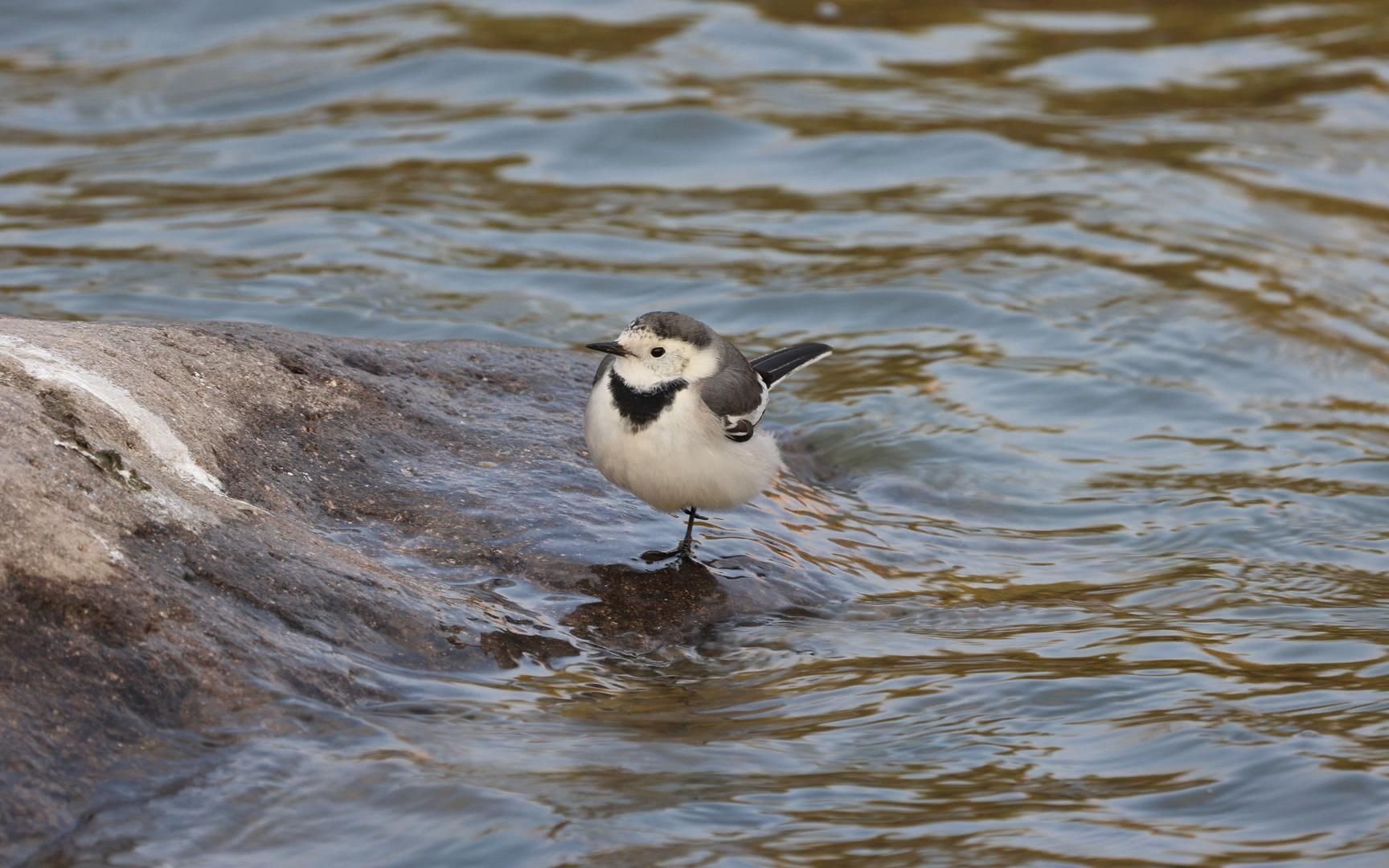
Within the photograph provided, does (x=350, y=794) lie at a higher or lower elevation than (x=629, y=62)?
lower

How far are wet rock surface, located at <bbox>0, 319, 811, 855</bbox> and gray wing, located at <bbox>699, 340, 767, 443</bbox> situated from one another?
556 mm

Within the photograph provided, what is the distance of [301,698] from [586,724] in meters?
0.83

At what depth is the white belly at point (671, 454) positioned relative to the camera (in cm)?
583

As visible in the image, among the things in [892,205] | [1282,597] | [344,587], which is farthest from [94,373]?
[892,205]

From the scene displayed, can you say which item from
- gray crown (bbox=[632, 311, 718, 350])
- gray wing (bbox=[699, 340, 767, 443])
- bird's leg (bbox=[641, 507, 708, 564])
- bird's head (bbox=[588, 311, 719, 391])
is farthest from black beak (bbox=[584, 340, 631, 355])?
bird's leg (bbox=[641, 507, 708, 564])

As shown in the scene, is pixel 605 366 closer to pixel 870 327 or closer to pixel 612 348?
pixel 612 348

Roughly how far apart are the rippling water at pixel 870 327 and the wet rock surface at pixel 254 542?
0.18 m

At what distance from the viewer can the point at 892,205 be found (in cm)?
1214

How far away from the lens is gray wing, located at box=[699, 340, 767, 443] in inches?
241

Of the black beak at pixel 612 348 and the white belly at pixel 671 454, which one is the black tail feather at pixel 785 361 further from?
the black beak at pixel 612 348

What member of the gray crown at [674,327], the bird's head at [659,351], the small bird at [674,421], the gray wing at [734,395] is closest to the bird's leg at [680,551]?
the small bird at [674,421]

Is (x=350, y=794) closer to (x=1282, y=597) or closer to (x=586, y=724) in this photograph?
(x=586, y=724)

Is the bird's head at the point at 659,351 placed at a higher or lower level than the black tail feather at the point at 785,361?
higher

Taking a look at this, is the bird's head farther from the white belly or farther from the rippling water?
the rippling water
